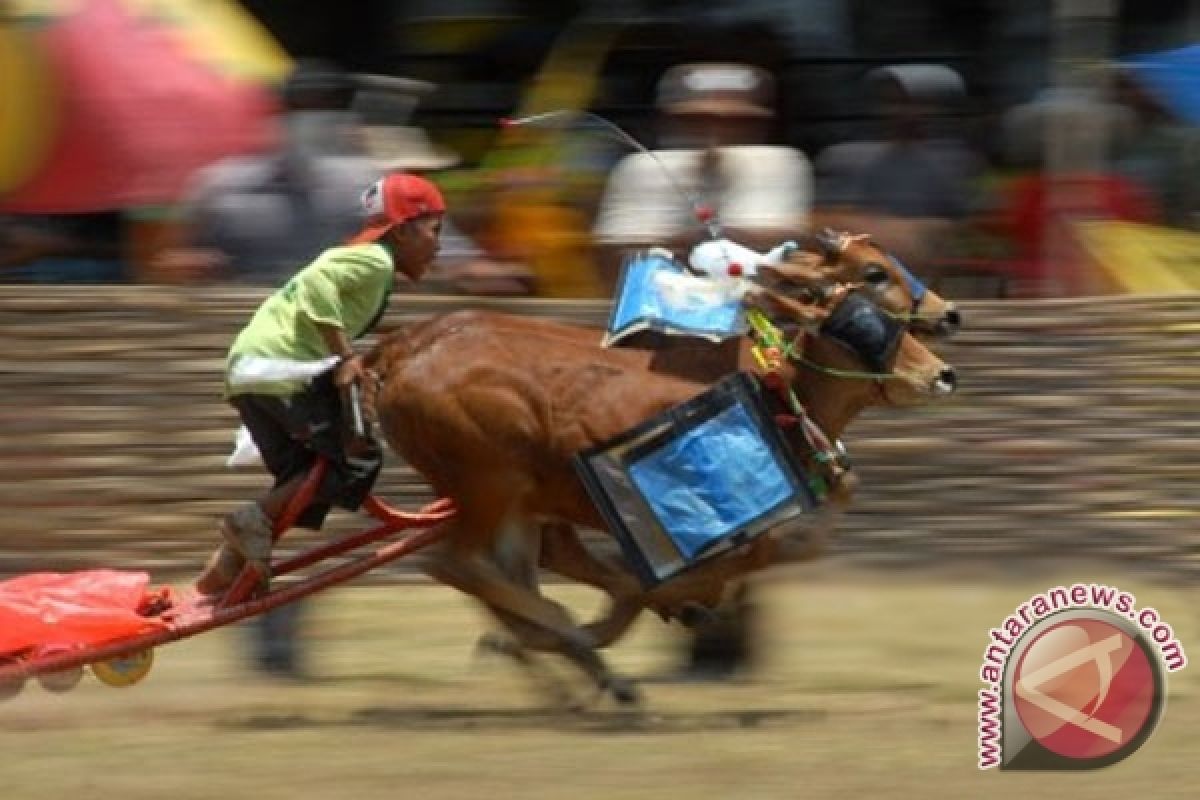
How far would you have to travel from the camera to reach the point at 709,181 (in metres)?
10.0

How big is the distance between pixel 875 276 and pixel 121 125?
333cm

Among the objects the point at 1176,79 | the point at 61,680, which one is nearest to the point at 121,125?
the point at 61,680

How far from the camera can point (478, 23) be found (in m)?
12.3

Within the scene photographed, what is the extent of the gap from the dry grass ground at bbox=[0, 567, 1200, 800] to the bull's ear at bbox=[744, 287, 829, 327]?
3.70 feet

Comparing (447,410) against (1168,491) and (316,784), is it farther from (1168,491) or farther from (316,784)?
(1168,491)

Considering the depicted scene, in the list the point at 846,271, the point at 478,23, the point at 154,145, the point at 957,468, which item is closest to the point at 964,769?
the point at 846,271

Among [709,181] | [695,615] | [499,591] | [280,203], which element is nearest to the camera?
[499,591]

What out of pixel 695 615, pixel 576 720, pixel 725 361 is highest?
pixel 725 361

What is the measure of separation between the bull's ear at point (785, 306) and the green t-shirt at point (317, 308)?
1088 mm

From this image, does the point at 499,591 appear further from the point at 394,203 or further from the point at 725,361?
the point at 394,203

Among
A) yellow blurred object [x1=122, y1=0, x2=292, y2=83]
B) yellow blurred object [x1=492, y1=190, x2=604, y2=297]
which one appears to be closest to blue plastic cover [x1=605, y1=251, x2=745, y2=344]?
yellow blurred object [x1=492, y1=190, x2=604, y2=297]

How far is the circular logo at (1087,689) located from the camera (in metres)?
7.79

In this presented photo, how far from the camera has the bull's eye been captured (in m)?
8.55

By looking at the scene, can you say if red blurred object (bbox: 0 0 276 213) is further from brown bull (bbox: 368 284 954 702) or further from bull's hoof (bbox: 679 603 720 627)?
bull's hoof (bbox: 679 603 720 627)
